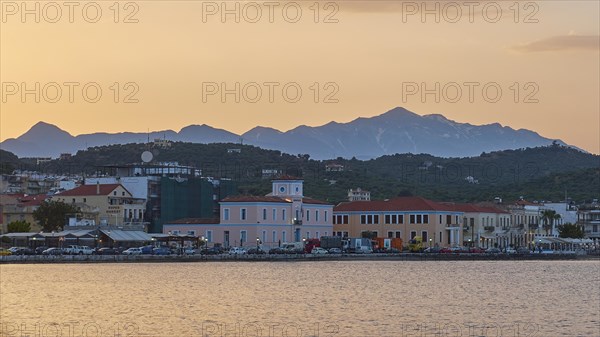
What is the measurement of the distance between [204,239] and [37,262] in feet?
63.3

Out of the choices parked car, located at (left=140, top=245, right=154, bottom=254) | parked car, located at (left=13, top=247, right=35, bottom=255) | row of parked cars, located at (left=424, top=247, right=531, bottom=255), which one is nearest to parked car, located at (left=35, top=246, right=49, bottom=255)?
parked car, located at (left=13, top=247, right=35, bottom=255)

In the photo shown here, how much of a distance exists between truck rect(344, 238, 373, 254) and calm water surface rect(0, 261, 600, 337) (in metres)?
19.0

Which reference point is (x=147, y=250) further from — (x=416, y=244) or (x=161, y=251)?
(x=416, y=244)

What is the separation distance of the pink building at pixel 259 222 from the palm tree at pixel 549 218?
36.2m

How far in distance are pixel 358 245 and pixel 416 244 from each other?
5.88 m

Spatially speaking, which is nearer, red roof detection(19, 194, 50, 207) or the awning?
the awning

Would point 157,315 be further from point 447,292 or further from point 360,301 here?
point 447,292

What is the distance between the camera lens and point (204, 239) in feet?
379

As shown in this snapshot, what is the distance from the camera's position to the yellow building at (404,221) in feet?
405

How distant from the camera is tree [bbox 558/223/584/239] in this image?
145 meters

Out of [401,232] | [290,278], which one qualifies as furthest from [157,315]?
[401,232]

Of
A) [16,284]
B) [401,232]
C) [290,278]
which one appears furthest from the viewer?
[401,232]

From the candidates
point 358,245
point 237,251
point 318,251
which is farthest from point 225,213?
point 358,245

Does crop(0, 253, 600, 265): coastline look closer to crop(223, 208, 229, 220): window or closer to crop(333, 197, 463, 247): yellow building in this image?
crop(333, 197, 463, 247): yellow building
